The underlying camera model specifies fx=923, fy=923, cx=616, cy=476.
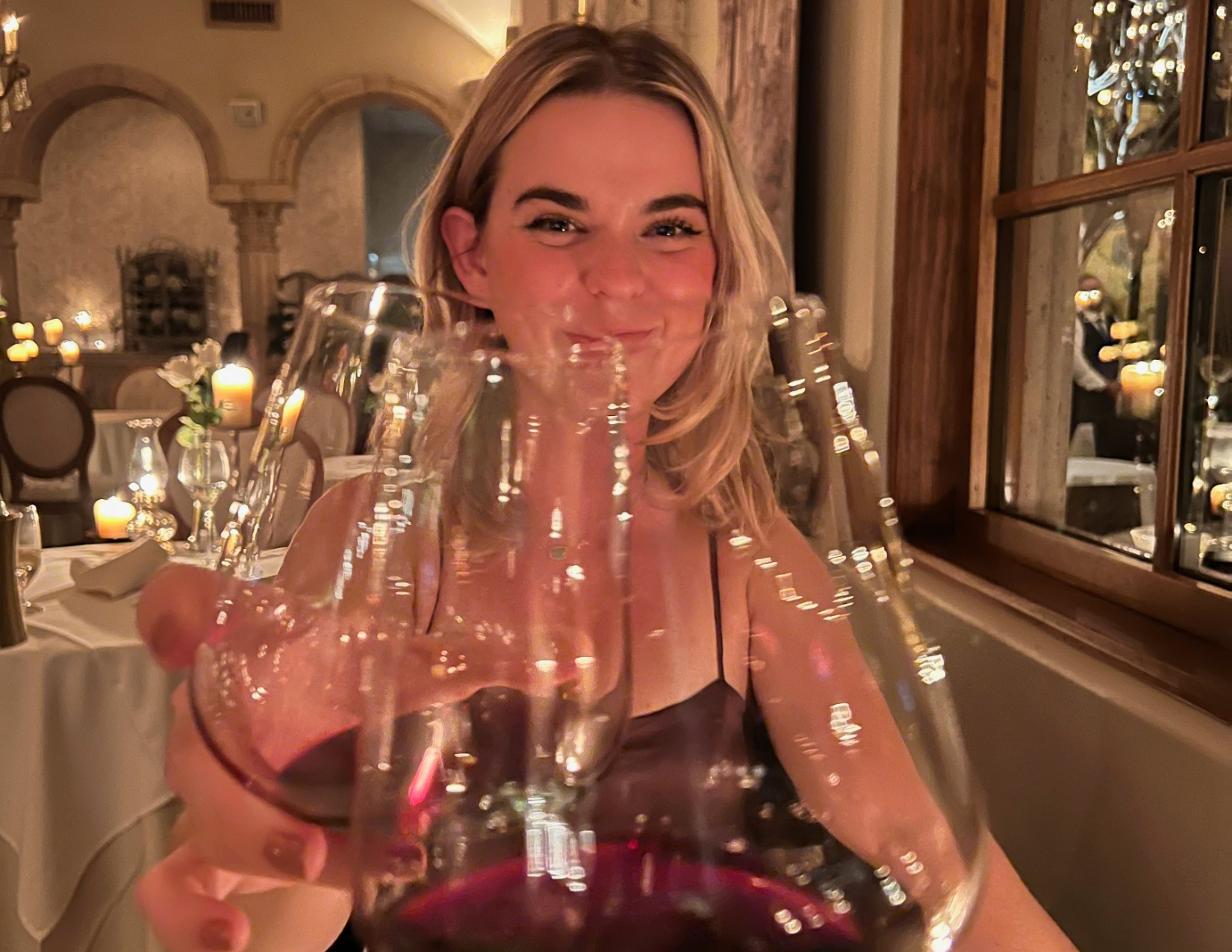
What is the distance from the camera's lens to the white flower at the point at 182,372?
67.7 inches

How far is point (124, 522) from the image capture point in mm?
2266

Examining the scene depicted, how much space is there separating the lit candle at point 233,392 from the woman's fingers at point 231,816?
1664 mm

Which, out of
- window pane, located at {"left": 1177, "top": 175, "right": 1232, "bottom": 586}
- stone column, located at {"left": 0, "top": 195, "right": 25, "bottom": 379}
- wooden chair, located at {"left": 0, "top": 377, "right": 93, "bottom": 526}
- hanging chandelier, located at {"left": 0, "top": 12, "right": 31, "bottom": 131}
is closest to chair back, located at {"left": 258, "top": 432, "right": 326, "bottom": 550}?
window pane, located at {"left": 1177, "top": 175, "right": 1232, "bottom": 586}

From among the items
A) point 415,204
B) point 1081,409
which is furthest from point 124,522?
point 1081,409

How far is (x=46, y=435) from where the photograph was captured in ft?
11.7

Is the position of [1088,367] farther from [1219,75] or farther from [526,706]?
[526,706]

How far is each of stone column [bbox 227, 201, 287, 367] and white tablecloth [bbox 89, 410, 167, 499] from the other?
248 centimetres

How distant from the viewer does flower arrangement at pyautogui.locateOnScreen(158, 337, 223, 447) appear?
5.64ft

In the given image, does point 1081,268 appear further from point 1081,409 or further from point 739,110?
point 739,110

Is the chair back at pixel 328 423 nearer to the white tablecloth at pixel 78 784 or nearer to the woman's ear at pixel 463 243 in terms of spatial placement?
the woman's ear at pixel 463 243

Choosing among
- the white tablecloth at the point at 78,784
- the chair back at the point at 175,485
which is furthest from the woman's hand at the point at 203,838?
the chair back at the point at 175,485

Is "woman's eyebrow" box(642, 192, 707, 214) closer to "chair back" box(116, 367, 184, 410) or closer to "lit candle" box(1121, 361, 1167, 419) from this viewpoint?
"lit candle" box(1121, 361, 1167, 419)

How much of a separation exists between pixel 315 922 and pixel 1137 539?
831 millimetres

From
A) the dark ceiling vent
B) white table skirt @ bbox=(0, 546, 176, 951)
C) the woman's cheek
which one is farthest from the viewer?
the dark ceiling vent
